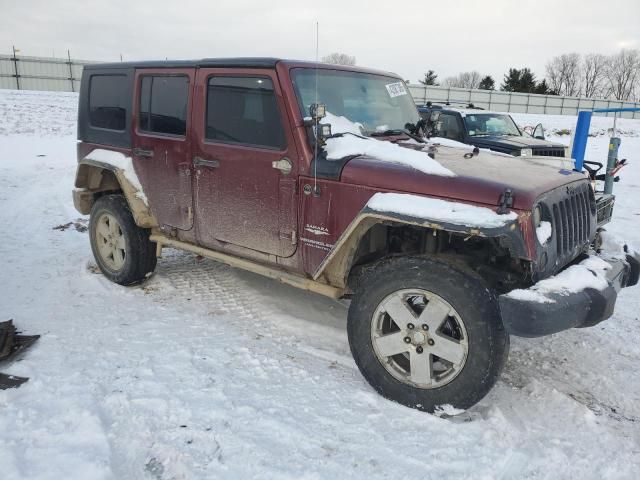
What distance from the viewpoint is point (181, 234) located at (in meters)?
4.42

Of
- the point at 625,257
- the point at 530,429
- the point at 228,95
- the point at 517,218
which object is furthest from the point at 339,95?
the point at 530,429

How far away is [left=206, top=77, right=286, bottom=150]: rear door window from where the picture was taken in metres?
3.56

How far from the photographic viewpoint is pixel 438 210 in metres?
2.79

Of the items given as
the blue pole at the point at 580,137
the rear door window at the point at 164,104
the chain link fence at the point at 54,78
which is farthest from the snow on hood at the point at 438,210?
the chain link fence at the point at 54,78

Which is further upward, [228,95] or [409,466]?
[228,95]

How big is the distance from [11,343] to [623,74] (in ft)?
297

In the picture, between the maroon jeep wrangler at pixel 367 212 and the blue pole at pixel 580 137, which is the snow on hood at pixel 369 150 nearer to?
the maroon jeep wrangler at pixel 367 212

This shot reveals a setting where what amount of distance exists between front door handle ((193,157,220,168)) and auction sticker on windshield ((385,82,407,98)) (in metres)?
1.52

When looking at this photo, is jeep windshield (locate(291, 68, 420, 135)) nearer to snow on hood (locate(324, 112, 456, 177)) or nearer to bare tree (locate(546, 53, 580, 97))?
snow on hood (locate(324, 112, 456, 177))

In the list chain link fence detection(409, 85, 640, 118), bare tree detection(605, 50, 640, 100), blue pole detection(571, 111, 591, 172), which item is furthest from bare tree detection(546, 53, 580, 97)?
blue pole detection(571, 111, 591, 172)

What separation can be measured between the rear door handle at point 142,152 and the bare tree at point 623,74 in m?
84.2

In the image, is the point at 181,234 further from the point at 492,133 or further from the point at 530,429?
the point at 492,133

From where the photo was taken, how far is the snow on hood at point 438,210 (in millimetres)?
2623

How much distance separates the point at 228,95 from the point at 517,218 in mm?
2274
